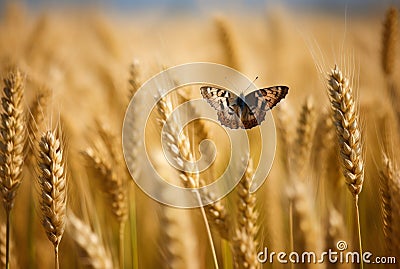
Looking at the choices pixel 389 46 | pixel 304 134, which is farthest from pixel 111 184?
pixel 389 46

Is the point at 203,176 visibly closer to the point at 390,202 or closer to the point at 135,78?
the point at 135,78

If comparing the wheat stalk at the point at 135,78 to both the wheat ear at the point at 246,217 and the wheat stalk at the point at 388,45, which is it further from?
the wheat stalk at the point at 388,45

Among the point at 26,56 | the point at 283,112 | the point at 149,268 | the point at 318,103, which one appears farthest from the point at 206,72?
the point at 26,56

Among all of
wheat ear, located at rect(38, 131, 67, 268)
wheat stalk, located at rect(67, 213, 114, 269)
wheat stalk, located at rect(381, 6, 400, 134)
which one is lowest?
wheat stalk, located at rect(67, 213, 114, 269)

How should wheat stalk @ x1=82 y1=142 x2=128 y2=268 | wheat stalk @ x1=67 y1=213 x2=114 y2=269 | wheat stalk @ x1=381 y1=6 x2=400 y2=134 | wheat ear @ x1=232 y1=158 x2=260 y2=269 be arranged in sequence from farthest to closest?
wheat stalk @ x1=381 y1=6 x2=400 y2=134
wheat stalk @ x1=82 y1=142 x2=128 y2=268
wheat ear @ x1=232 y1=158 x2=260 y2=269
wheat stalk @ x1=67 y1=213 x2=114 y2=269

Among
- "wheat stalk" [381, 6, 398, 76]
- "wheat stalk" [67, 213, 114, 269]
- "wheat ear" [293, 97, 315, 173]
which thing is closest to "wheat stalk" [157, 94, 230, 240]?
Result: "wheat stalk" [67, 213, 114, 269]

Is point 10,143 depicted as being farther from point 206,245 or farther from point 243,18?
point 243,18

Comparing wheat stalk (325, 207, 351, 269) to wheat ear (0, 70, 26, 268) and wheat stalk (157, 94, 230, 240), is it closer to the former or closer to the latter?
wheat stalk (157, 94, 230, 240)
